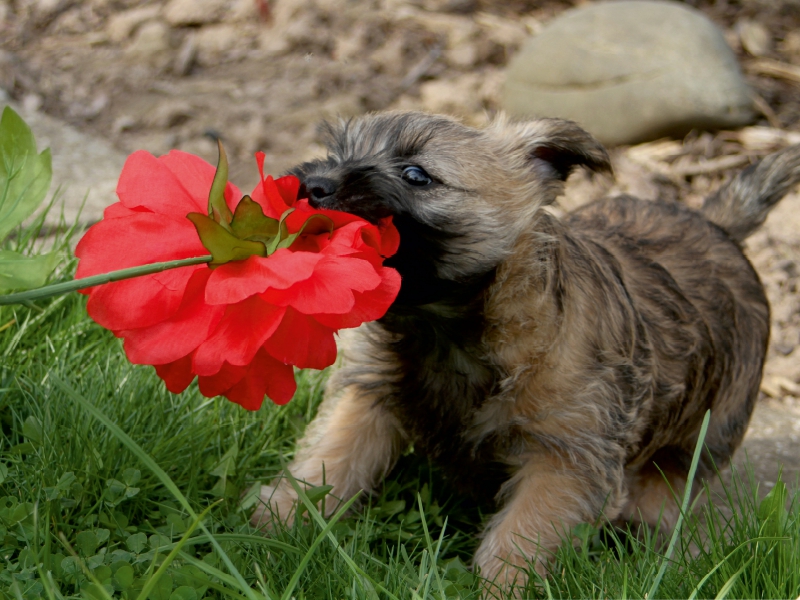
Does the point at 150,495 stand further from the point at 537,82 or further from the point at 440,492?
the point at 537,82

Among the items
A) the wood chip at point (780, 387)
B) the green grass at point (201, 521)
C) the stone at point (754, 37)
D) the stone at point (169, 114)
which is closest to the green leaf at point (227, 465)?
the green grass at point (201, 521)

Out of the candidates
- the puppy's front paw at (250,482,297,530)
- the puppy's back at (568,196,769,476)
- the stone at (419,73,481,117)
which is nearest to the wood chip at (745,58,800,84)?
the stone at (419,73,481,117)

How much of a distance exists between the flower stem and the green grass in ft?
0.55

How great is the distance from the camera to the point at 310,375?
3.00 metres

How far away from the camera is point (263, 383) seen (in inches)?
62.4

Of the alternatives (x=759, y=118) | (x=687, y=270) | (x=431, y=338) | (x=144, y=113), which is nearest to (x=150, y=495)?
(x=431, y=338)

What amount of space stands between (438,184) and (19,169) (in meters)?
0.95

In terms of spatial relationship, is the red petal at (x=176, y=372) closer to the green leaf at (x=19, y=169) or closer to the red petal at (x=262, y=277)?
the red petal at (x=262, y=277)

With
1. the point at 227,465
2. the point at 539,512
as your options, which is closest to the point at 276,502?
the point at 227,465

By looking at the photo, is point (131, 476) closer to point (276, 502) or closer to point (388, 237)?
point (276, 502)

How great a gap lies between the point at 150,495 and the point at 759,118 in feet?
14.8

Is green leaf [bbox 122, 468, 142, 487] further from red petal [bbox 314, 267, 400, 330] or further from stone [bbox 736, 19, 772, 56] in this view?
stone [bbox 736, 19, 772, 56]

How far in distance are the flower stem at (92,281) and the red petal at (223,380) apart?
205 mm

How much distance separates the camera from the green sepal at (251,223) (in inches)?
60.4
